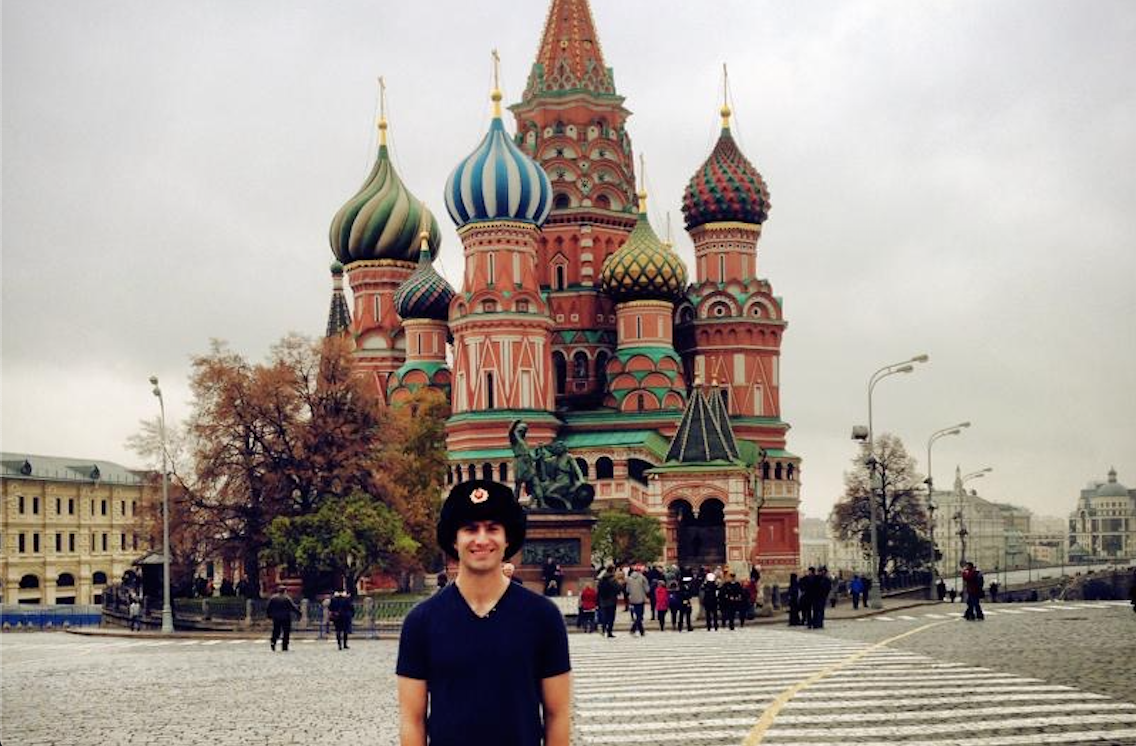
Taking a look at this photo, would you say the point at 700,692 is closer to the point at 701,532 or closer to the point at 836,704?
the point at 836,704

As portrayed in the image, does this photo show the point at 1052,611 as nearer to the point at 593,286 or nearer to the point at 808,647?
the point at 808,647

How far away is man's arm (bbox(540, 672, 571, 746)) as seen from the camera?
621 cm

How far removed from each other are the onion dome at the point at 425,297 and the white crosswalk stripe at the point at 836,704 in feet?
191

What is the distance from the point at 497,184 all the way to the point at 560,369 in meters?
12.5

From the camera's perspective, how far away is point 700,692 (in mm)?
18109

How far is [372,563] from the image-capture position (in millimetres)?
49938

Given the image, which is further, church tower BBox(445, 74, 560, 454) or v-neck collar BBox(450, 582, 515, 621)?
church tower BBox(445, 74, 560, 454)

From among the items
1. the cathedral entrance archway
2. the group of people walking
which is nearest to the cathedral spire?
the cathedral entrance archway

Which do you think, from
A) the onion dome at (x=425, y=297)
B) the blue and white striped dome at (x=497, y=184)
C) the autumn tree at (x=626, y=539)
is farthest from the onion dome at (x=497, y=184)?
the autumn tree at (x=626, y=539)

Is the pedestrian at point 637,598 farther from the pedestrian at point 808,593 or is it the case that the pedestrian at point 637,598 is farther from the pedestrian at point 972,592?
the pedestrian at point 972,592

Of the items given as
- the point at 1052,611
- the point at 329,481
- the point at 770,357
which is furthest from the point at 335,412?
the point at 770,357

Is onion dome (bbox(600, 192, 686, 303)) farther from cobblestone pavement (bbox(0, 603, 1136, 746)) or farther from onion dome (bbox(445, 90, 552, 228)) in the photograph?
cobblestone pavement (bbox(0, 603, 1136, 746))

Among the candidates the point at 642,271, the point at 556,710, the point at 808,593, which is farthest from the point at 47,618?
the point at 556,710

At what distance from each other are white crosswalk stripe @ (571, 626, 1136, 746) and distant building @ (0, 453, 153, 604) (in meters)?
72.6
